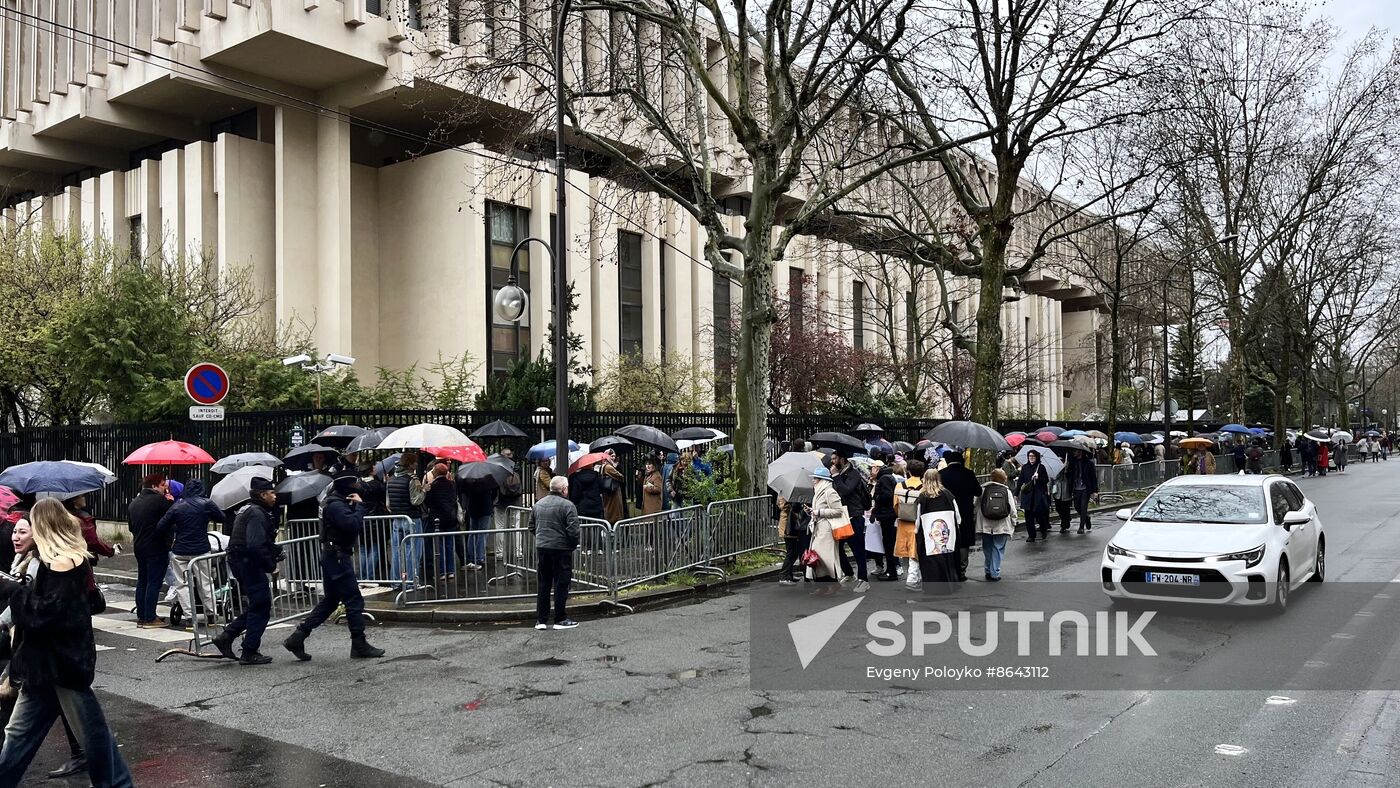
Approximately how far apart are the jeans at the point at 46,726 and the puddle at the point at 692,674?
13.3ft

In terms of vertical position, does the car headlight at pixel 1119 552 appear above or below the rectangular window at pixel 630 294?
below

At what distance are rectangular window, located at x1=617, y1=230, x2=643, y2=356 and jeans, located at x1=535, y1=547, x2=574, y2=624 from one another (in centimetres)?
2963

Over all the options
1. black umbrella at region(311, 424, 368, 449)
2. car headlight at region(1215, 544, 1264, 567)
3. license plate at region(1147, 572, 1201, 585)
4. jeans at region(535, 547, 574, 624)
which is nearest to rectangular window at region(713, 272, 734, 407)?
black umbrella at region(311, 424, 368, 449)

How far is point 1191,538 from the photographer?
420 inches

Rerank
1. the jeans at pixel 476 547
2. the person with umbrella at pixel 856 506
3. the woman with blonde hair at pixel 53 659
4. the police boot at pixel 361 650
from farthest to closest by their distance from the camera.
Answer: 1. the person with umbrella at pixel 856 506
2. the jeans at pixel 476 547
3. the police boot at pixel 361 650
4. the woman with blonde hair at pixel 53 659

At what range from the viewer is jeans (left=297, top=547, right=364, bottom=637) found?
9.20 meters

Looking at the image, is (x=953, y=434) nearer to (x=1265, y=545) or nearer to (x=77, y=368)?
(x=1265, y=545)

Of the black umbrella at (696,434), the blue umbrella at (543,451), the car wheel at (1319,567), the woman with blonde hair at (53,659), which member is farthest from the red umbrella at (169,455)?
the car wheel at (1319,567)

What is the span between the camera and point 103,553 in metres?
8.53

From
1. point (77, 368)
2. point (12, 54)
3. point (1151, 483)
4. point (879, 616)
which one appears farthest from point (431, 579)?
point (12, 54)

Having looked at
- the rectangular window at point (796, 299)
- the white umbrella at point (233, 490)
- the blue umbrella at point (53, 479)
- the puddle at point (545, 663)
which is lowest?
the puddle at point (545, 663)

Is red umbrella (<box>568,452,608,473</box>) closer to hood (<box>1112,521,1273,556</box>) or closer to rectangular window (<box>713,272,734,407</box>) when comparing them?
hood (<box>1112,521,1273,556</box>)

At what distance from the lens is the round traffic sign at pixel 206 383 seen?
14.0 meters

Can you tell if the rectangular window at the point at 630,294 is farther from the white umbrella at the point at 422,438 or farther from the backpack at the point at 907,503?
the backpack at the point at 907,503
